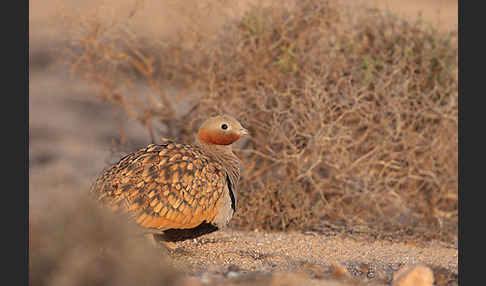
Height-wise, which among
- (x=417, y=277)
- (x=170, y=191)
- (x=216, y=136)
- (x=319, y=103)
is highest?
(x=319, y=103)

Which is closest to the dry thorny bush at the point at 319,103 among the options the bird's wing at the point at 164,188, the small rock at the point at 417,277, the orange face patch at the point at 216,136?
the orange face patch at the point at 216,136

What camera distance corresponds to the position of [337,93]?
7113 millimetres

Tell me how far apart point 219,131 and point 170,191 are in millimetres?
1078

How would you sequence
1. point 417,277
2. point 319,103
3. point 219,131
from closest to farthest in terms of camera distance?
point 417,277, point 219,131, point 319,103

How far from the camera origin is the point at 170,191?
449 centimetres

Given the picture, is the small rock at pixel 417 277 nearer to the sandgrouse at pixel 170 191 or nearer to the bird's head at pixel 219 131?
the sandgrouse at pixel 170 191

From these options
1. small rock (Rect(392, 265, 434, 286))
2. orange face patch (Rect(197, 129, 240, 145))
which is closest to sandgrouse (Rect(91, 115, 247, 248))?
orange face patch (Rect(197, 129, 240, 145))

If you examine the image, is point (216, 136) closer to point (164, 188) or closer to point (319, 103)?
point (164, 188)

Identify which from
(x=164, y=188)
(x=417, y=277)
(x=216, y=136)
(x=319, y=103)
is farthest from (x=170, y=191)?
(x=319, y=103)

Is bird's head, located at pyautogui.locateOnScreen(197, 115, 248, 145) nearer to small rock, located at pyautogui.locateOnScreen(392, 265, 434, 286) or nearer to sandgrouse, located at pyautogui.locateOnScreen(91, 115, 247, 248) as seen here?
sandgrouse, located at pyautogui.locateOnScreen(91, 115, 247, 248)

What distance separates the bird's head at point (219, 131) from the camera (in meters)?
5.39

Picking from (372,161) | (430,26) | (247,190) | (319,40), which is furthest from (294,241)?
(430,26)

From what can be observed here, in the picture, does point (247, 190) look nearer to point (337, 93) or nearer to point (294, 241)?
point (294, 241)

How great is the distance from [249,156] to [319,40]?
182 centimetres
